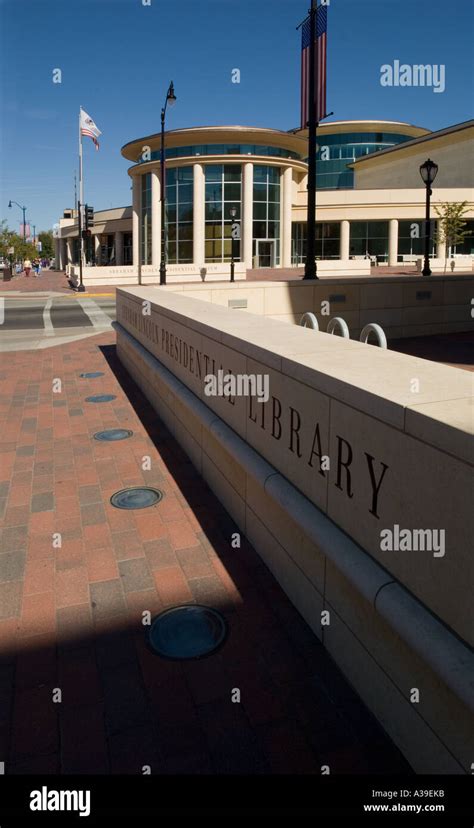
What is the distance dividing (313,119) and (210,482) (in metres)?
9.65

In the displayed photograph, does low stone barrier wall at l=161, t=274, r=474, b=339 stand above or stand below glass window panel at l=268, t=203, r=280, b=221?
below

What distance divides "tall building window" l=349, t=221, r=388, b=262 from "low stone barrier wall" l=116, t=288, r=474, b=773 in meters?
54.8

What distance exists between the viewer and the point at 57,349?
1512 centimetres

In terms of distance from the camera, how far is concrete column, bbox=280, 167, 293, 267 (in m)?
52.4

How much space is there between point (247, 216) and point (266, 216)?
2072 millimetres

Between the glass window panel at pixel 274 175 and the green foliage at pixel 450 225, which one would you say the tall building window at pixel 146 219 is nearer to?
the glass window panel at pixel 274 175

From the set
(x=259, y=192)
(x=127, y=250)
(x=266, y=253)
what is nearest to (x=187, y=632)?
(x=259, y=192)

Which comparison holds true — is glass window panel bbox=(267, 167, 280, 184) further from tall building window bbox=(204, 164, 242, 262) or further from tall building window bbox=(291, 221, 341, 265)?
tall building window bbox=(291, 221, 341, 265)

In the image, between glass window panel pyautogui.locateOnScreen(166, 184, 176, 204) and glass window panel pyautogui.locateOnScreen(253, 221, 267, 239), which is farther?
glass window panel pyautogui.locateOnScreen(253, 221, 267, 239)

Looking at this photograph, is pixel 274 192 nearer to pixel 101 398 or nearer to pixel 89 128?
pixel 89 128

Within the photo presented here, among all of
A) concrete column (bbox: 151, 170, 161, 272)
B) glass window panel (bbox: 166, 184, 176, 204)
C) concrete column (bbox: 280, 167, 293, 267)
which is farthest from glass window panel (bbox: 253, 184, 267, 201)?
concrete column (bbox: 151, 170, 161, 272)

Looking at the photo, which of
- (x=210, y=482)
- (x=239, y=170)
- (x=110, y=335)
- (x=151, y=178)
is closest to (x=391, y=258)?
(x=239, y=170)

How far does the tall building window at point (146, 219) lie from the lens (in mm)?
54438

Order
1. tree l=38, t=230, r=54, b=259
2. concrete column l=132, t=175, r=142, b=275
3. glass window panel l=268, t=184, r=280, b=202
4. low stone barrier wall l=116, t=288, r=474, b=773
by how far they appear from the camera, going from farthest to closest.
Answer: tree l=38, t=230, r=54, b=259 < concrete column l=132, t=175, r=142, b=275 < glass window panel l=268, t=184, r=280, b=202 < low stone barrier wall l=116, t=288, r=474, b=773
